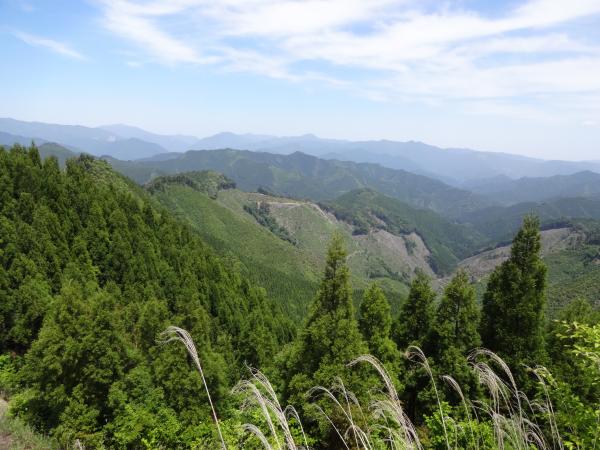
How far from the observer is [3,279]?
30.5 m

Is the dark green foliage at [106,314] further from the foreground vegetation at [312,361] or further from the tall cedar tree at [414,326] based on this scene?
the tall cedar tree at [414,326]

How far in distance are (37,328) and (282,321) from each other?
136ft

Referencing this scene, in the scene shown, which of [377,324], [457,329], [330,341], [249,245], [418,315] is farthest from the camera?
[249,245]

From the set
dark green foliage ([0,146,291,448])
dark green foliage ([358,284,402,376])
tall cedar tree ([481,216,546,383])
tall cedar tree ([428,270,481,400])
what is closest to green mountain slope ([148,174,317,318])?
dark green foliage ([0,146,291,448])

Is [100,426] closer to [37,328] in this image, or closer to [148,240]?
[37,328]

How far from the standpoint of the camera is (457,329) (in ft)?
73.3

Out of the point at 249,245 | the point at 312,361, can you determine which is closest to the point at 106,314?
the point at 312,361

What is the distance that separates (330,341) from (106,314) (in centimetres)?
1334

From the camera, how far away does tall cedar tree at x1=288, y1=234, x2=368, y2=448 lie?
1801cm

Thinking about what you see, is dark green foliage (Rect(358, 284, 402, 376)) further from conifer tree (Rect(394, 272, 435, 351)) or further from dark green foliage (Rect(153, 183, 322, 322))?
dark green foliage (Rect(153, 183, 322, 322))

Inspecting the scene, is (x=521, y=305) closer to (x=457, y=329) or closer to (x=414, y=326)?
(x=457, y=329)

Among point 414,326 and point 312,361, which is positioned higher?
point 312,361

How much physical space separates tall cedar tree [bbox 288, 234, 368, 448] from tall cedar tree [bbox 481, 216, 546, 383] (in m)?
9.21

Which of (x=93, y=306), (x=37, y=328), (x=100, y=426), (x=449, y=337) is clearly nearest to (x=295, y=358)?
(x=449, y=337)
